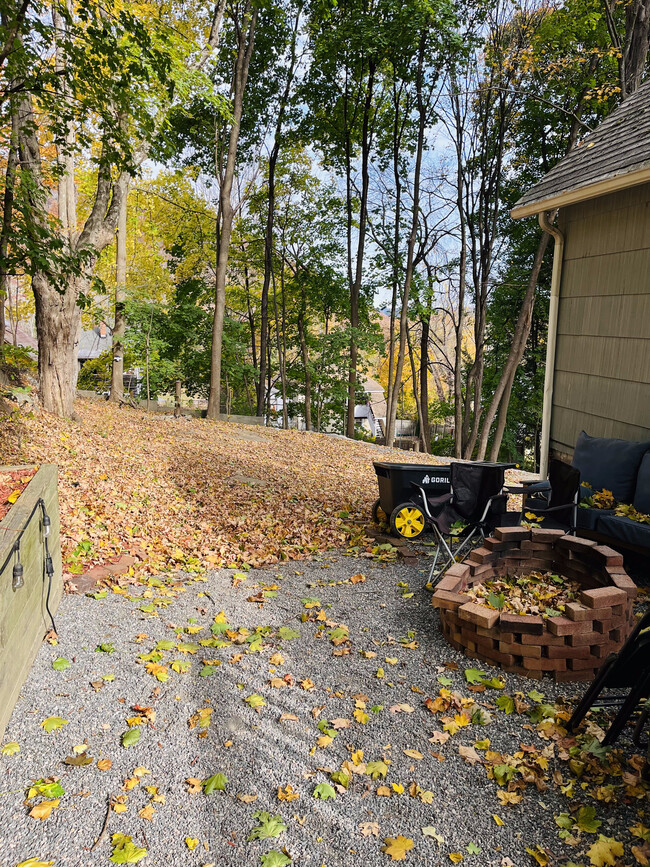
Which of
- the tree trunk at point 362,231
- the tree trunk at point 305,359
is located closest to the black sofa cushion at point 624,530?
the tree trunk at point 362,231

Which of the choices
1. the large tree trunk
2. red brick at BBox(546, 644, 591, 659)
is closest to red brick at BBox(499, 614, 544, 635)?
red brick at BBox(546, 644, 591, 659)

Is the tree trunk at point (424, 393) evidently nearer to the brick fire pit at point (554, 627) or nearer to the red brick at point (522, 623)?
the brick fire pit at point (554, 627)

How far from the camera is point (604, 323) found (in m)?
6.95

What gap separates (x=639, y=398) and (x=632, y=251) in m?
1.60

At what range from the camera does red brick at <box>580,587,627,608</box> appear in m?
3.32

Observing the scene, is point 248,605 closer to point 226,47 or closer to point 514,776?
point 514,776

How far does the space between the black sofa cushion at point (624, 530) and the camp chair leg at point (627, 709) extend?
7.88ft

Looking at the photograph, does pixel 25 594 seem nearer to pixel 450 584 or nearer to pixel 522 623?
pixel 450 584

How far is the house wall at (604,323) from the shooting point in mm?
6168

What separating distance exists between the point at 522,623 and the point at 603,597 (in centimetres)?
48

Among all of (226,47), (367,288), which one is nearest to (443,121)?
(367,288)

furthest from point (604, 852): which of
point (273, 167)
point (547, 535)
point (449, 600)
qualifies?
point (273, 167)

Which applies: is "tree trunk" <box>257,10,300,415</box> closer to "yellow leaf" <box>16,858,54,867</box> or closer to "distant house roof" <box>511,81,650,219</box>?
"distant house roof" <box>511,81,650,219</box>

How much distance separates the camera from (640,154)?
18.7 ft
